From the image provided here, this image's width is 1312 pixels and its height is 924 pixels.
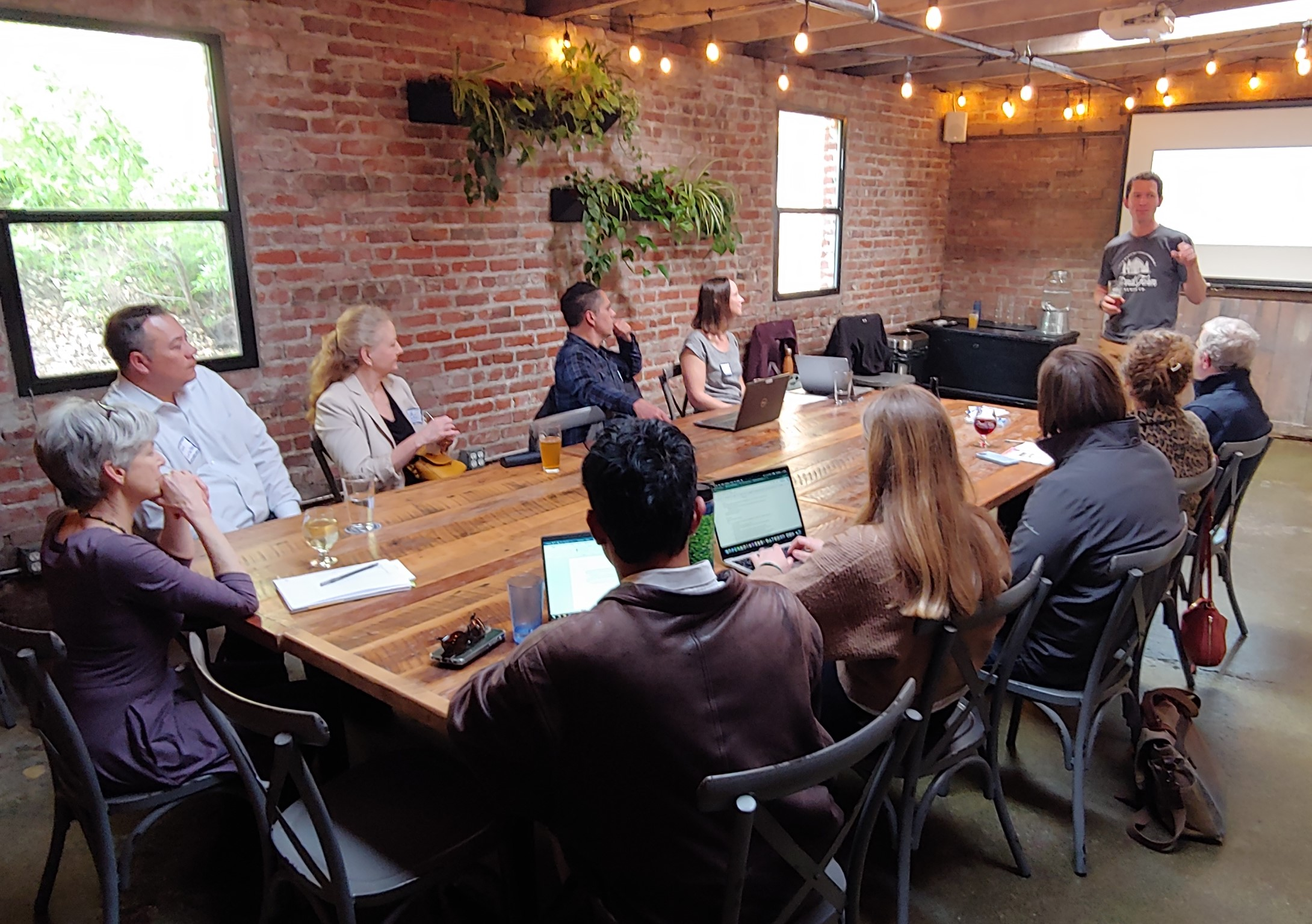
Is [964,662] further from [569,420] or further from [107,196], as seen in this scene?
[107,196]

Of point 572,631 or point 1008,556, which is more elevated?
point 572,631

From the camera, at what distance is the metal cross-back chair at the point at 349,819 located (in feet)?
4.86

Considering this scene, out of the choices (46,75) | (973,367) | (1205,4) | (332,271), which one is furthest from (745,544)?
(973,367)

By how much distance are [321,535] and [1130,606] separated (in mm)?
1983

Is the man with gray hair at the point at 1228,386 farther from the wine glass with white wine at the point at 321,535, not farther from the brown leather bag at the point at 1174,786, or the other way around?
the wine glass with white wine at the point at 321,535

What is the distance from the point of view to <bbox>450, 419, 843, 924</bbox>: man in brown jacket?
127 cm

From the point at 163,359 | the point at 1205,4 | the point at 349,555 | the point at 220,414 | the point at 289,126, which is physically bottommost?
the point at 349,555

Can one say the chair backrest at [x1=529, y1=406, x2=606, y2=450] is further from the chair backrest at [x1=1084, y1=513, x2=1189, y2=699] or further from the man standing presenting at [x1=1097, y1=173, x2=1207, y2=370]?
the man standing presenting at [x1=1097, y1=173, x2=1207, y2=370]

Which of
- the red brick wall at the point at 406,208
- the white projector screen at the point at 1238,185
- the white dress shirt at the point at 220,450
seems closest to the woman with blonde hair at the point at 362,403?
the white dress shirt at the point at 220,450

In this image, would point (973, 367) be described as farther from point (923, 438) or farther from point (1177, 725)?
point (923, 438)

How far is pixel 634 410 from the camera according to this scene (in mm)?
3725

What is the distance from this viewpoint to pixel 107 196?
3.53 metres

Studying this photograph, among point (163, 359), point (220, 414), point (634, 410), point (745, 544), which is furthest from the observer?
point (634, 410)

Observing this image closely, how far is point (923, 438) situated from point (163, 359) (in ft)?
7.43
